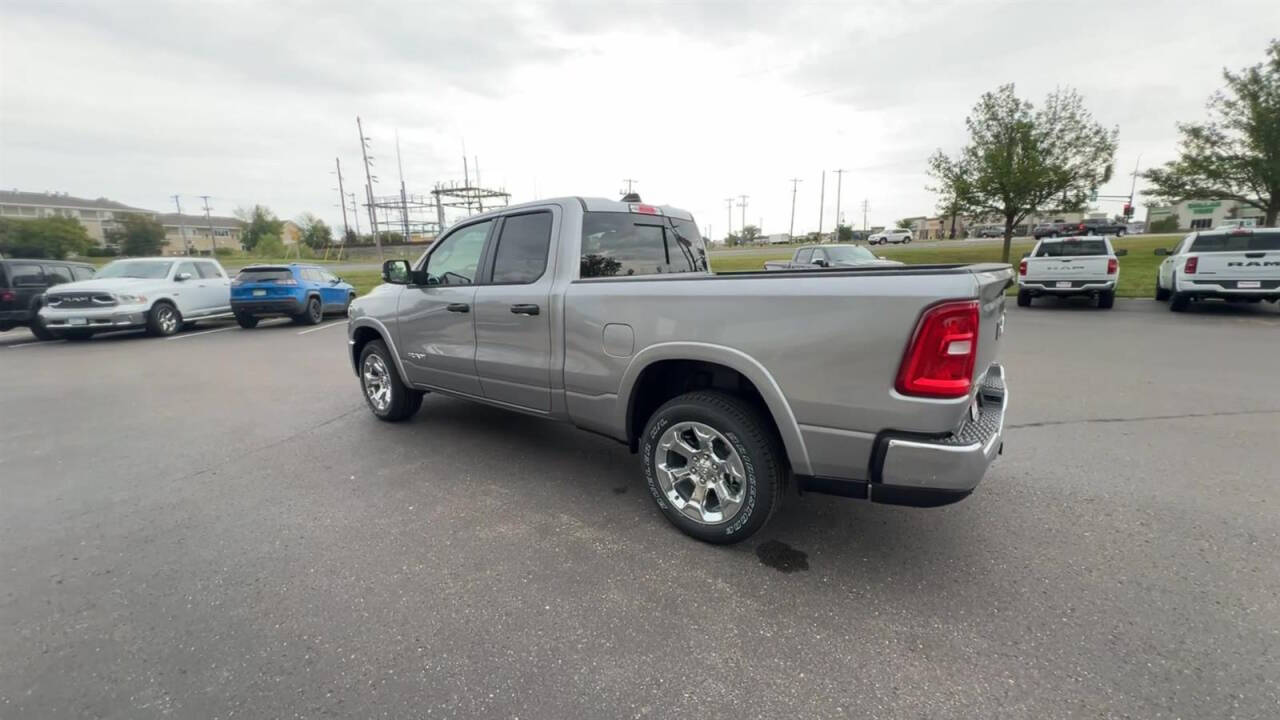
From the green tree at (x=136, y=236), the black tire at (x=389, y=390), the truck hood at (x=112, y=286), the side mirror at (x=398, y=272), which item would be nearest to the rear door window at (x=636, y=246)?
the side mirror at (x=398, y=272)

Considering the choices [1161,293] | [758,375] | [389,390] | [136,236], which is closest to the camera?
[758,375]

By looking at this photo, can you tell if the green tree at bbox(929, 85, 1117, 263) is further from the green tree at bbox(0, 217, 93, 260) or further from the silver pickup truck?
the green tree at bbox(0, 217, 93, 260)

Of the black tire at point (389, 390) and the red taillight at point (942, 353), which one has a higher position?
the red taillight at point (942, 353)

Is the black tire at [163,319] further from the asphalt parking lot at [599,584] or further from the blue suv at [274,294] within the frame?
the asphalt parking lot at [599,584]

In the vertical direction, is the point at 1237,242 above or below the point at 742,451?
above

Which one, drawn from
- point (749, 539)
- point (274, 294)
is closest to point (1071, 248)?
point (749, 539)

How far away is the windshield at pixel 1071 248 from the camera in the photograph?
11953 mm

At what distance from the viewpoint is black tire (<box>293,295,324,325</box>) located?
1286 centimetres

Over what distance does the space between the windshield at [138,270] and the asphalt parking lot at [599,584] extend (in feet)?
28.8

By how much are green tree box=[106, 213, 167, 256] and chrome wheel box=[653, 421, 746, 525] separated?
86890mm

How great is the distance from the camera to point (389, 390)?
16.6 ft

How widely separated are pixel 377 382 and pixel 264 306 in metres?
9.22

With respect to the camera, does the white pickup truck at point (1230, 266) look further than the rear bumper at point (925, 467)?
Yes

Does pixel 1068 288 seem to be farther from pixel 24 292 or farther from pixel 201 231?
pixel 201 231
